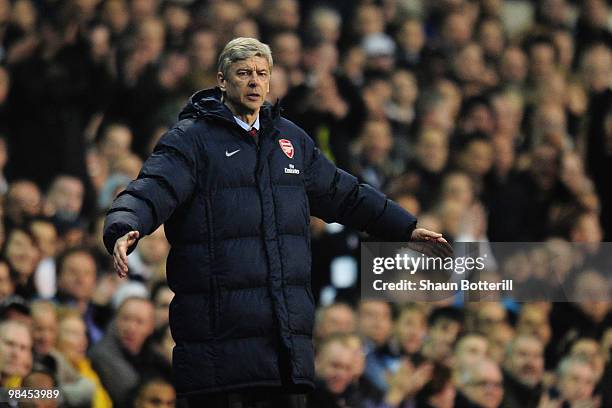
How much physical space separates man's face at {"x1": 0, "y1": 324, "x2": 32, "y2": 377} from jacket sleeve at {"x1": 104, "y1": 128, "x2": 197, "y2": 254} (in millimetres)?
2440

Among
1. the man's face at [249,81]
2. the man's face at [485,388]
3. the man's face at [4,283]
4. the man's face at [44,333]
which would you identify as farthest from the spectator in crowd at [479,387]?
the man's face at [249,81]

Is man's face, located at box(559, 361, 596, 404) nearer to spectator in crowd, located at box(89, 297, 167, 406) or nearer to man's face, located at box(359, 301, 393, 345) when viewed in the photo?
man's face, located at box(359, 301, 393, 345)

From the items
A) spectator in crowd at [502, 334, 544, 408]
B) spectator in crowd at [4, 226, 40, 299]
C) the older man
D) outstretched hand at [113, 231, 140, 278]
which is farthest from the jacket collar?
spectator in crowd at [502, 334, 544, 408]

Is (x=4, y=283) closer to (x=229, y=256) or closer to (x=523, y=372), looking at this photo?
(x=523, y=372)

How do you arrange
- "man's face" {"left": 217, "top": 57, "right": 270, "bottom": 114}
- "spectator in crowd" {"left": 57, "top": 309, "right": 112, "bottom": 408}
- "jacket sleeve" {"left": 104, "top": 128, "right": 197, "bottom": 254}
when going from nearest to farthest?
"jacket sleeve" {"left": 104, "top": 128, "right": 197, "bottom": 254}
"man's face" {"left": 217, "top": 57, "right": 270, "bottom": 114}
"spectator in crowd" {"left": 57, "top": 309, "right": 112, "bottom": 408}

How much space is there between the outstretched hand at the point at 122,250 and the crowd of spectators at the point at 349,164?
8.54 feet

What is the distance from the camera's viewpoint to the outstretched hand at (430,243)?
4.54 meters

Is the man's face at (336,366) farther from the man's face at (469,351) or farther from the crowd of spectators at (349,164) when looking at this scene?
the man's face at (469,351)

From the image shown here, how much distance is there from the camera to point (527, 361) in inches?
288

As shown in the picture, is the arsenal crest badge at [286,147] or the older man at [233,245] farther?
the arsenal crest badge at [286,147]

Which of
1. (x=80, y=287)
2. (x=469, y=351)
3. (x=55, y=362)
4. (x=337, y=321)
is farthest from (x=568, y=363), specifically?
(x=55, y=362)

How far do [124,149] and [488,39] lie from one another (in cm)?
344

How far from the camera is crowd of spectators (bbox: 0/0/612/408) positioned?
6855 millimetres

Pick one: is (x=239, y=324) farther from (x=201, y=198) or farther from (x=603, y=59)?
(x=603, y=59)
